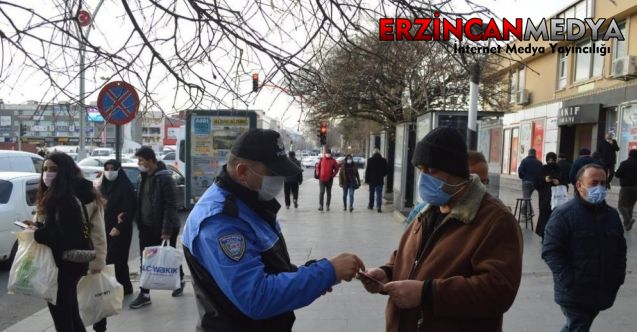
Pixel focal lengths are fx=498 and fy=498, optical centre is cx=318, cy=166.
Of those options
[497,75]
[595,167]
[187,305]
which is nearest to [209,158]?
[187,305]

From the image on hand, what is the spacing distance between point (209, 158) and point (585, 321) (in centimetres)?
939

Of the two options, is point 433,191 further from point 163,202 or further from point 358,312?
point 163,202

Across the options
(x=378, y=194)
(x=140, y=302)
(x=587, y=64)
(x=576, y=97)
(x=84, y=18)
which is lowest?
(x=140, y=302)

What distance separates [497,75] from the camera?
17922 mm

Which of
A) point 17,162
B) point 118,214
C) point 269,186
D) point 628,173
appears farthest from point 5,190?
point 628,173

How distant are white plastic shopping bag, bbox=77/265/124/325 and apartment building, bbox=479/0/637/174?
24.8 ft

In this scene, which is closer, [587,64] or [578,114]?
[578,114]

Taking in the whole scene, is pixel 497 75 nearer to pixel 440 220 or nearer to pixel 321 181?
pixel 321 181

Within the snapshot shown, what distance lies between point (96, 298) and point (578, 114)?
1824cm

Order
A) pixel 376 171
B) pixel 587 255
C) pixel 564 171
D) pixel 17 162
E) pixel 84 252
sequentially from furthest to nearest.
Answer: pixel 376 171 → pixel 17 162 → pixel 564 171 → pixel 84 252 → pixel 587 255

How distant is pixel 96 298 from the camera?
4113 mm

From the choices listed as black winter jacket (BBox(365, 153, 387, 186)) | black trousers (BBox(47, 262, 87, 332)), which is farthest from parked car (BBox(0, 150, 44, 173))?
black trousers (BBox(47, 262, 87, 332))

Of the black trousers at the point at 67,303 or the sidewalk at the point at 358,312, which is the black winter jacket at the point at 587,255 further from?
the black trousers at the point at 67,303

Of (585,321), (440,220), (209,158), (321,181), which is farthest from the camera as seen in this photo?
(321,181)
